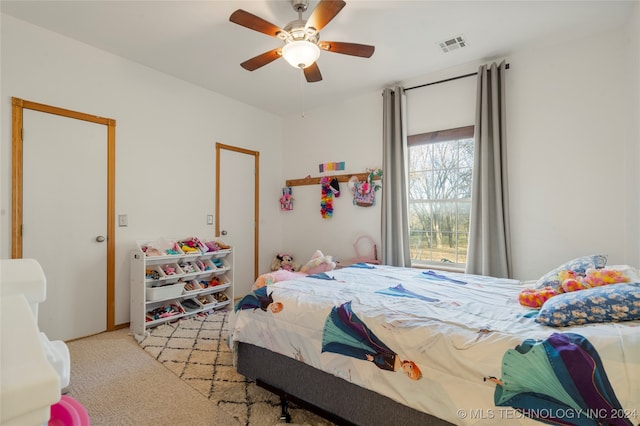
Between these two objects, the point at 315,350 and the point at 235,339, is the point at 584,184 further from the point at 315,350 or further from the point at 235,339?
the point at 235,339

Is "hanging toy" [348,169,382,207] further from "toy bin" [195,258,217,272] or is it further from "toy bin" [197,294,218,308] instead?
"toy bin" [197,294,218,308]

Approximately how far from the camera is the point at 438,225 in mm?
3600

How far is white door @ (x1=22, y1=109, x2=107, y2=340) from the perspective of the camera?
264 centimetres

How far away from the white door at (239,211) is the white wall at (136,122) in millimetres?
184

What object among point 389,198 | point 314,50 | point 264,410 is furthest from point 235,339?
point 389,198

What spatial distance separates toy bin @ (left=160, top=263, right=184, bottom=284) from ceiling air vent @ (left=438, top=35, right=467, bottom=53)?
3485 millimetres

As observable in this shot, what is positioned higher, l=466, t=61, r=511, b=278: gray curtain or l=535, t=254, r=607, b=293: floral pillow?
l=466, t=61, r=511, b=278: gray curtain

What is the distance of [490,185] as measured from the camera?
3072 millimetres

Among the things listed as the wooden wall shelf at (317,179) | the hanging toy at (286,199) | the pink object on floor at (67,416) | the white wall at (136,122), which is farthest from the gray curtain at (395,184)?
the pink object on floor at (67,416)

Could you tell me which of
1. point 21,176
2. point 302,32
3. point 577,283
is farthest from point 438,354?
point 21,176

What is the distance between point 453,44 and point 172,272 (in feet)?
11.9

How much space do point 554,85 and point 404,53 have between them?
143 centimetres

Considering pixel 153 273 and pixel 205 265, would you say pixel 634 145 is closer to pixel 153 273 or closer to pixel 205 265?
pixel 205 265

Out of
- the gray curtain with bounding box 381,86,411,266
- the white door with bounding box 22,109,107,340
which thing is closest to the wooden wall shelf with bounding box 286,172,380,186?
the gray curtain with bounding box 381,86,411,266
